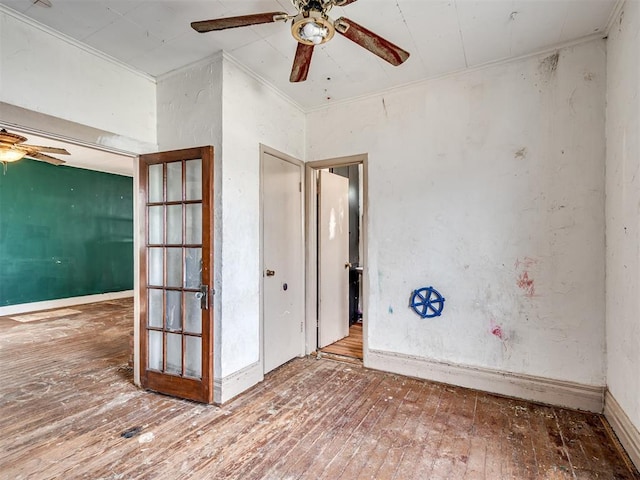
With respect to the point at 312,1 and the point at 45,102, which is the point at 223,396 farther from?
the point at 312,1

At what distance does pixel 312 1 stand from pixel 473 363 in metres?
2.90

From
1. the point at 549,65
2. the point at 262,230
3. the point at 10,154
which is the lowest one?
the point at 262,230

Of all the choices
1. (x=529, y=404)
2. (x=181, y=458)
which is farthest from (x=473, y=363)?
(x=181, y=458)

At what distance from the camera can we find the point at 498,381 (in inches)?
109

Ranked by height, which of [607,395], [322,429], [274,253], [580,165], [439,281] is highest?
[580,165]

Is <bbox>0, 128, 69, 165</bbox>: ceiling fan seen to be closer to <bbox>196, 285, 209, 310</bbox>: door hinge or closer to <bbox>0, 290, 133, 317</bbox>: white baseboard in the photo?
<bbox>196, 285, 209, 310</bbox>: door hinge

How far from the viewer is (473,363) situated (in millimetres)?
2887

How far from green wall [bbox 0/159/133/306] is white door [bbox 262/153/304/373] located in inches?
211

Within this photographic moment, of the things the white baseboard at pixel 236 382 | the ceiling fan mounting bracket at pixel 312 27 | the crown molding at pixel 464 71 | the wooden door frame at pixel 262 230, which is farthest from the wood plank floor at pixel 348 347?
the ceiling fan mounting bracket at pixel 312 27

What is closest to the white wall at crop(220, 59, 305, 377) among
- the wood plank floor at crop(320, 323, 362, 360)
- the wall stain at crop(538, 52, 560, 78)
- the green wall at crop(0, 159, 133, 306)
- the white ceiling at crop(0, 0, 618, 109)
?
the white ceiling at crop(0, 0, 618, 109)

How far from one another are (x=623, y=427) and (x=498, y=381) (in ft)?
2.65

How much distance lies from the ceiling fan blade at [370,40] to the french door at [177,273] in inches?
53.2

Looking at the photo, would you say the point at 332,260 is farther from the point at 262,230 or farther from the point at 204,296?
the point at 204,296

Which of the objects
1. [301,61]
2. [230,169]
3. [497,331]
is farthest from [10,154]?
[497,331]
